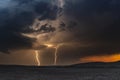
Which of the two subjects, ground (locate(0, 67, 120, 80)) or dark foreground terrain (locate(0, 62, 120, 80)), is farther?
dark foreground terrain (locate(0, 62, 120, 80))

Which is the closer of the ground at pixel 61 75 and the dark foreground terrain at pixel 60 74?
the ground at pixel 61 75

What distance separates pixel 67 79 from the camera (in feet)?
236

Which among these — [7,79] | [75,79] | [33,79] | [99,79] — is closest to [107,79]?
[99,79]

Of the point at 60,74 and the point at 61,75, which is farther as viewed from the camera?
the point at 60,74

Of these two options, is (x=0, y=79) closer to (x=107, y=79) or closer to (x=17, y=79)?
(x=17, y=79)

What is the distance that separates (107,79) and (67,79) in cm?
821

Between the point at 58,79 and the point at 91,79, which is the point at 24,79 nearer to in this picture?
the point at 58,79

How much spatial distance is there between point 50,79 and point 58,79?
5.09 ft

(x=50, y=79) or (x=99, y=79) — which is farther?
(x=50, y=79)

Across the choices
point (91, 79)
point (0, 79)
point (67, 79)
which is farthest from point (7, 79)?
point (91, 79)

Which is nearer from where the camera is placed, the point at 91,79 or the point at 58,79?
the point at 91,79

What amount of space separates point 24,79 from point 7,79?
3353 millimetres

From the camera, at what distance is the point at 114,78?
224 ft

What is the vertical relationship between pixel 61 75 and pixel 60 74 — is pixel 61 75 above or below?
below
